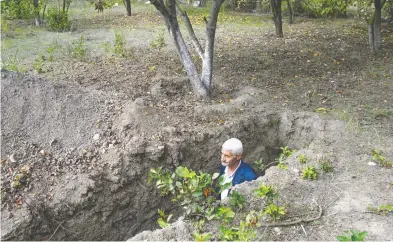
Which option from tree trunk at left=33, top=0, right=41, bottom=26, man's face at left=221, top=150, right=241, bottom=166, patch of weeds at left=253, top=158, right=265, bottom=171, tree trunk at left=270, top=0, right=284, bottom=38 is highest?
tree trunk at left=33, top=0, right=41, bottom=26

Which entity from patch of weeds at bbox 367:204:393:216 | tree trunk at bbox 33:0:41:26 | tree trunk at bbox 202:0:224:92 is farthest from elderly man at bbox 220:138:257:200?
tree trunk at bbox 33:0:41:26

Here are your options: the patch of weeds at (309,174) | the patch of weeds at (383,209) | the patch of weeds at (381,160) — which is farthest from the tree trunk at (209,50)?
the patch of weeds at (383,209)

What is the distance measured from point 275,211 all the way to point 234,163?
117 centimetres

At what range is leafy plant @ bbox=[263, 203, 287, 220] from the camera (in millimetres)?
3247

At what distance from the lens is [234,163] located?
4.45m

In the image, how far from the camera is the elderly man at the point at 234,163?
4324 mm

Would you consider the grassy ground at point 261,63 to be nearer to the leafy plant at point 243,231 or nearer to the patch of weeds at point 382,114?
the patch of weeds at point 382,114

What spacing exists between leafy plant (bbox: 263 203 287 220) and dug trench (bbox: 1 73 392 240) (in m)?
1.60

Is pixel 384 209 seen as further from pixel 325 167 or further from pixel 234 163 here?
pixel 234 163

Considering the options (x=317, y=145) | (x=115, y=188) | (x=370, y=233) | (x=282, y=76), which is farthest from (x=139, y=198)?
(x=282, y=76)

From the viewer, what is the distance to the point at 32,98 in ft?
17.7

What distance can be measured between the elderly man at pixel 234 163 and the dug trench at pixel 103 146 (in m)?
0.85

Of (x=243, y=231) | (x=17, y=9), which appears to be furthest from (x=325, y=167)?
(x=17, y=9)

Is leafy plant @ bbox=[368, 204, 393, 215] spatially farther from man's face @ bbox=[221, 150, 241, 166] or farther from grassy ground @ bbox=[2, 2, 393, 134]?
grassy ground @ bbox=[2, 2, 393, 134]
